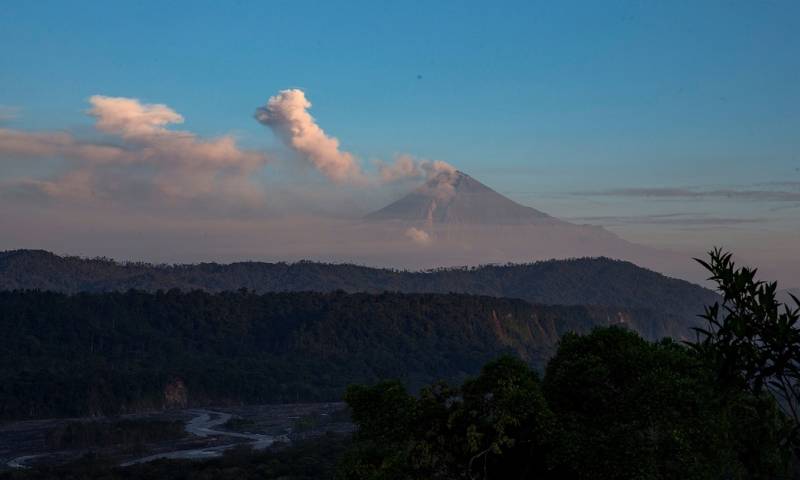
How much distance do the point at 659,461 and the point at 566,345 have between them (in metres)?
6.32

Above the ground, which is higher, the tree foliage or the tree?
the tree

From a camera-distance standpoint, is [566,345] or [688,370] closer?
[688,370]

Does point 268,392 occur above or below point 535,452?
below

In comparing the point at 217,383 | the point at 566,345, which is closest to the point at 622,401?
the point at 566,345

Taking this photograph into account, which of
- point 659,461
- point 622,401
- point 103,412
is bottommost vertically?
point 103,412

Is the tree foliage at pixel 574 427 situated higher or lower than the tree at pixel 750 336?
lower

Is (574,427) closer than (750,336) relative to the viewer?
No

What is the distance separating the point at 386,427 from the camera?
101 feet

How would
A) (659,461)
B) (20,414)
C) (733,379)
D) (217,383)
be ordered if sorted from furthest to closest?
1. (217,383)
2. (20,414)
3. (659,461)
4. (733,379)

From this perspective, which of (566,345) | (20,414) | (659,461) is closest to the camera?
(659,461)

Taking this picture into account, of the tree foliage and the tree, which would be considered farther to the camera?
the tree foliage

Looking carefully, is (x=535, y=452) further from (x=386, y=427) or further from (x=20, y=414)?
(x=20, y=414)

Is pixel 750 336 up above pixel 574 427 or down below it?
above

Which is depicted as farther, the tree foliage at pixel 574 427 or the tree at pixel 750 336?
the tree foliage at pixel 574 427
